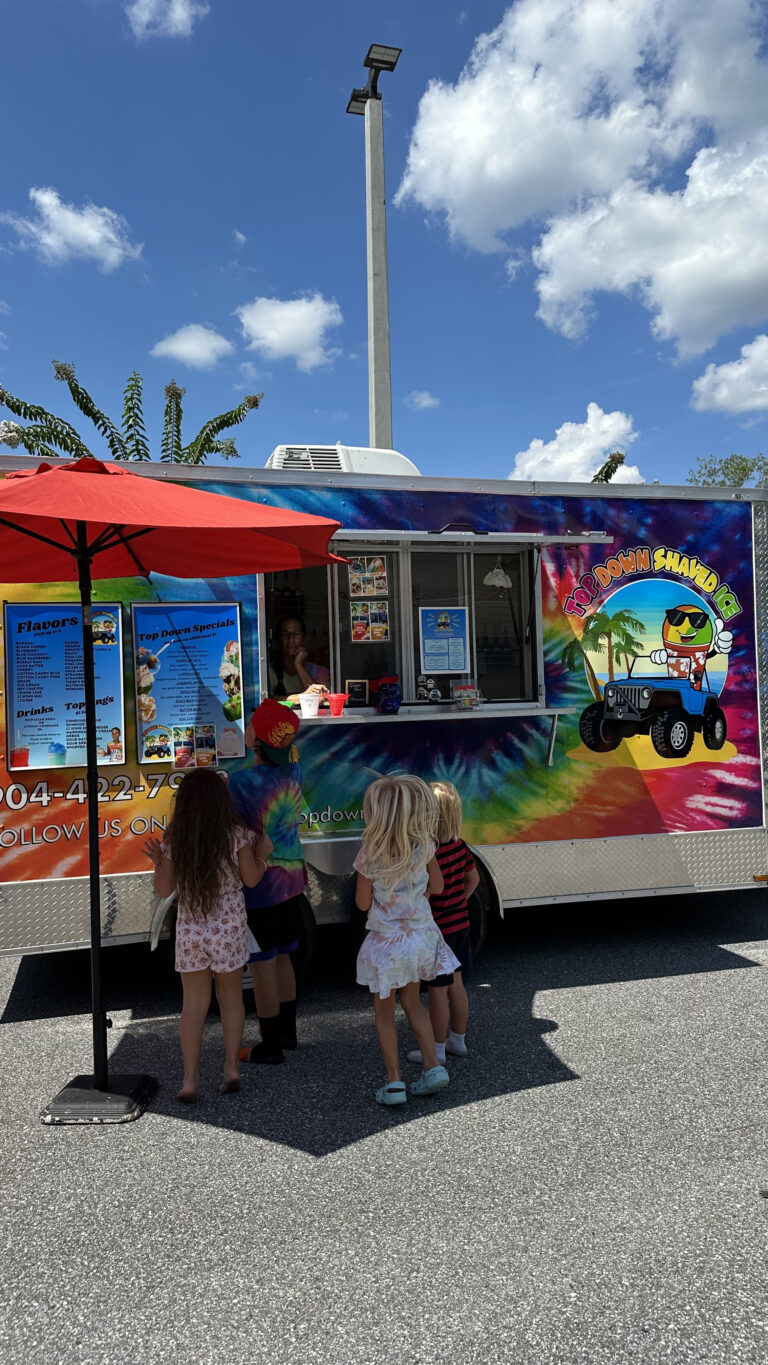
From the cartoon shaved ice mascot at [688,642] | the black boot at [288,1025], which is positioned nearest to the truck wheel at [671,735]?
the cartoon shaved ice mascot at [688,642]

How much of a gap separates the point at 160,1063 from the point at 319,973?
1.38 m

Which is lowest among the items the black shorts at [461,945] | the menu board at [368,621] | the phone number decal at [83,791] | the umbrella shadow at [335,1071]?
the umbrella shadow at [335,1071]

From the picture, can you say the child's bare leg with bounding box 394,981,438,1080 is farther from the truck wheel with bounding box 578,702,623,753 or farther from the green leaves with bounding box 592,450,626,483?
the green leaves with bounding box 592,450,626,483

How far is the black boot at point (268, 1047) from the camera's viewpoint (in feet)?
13.8

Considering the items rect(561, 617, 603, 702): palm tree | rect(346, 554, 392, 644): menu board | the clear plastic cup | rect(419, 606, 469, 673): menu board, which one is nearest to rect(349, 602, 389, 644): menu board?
rect(346, 554, 392, 644): menu board

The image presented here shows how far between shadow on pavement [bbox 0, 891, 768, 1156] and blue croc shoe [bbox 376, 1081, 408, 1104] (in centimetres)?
4

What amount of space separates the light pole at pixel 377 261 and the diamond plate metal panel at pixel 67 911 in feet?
23.9

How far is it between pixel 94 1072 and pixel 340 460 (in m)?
3.60

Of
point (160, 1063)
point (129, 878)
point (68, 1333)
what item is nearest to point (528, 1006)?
point (160, 1063)

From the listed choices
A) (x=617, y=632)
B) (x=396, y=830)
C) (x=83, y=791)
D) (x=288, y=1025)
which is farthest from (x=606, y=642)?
(x=83, y=791)

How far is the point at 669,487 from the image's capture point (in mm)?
5562

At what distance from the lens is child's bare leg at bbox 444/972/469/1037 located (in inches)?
164

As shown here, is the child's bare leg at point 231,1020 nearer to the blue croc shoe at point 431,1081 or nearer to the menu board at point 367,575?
the blue croc shoe at point 431,1081

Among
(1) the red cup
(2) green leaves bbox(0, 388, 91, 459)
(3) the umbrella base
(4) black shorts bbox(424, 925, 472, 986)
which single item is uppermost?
(2) green leaves bbox(0, 388, 91, 459)
